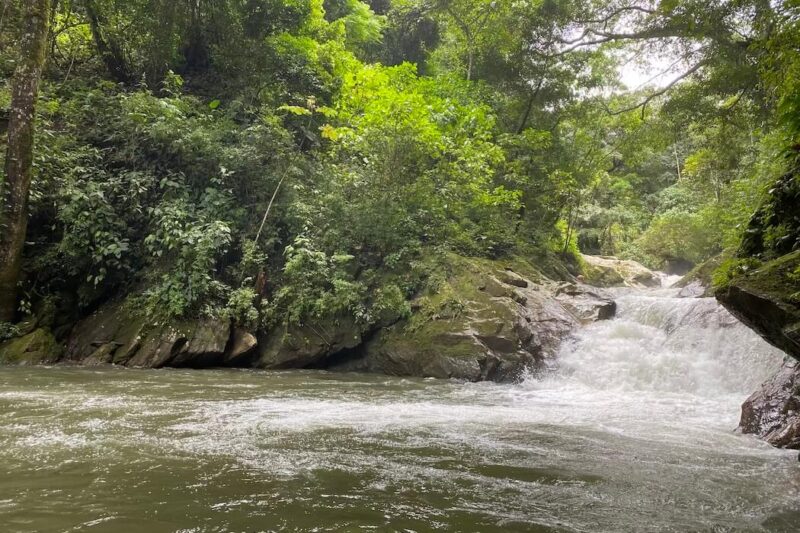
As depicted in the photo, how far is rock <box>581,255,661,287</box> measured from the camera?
20172mm

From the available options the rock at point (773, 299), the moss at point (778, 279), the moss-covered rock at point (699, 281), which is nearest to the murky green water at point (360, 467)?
the rock at point (773, 299)

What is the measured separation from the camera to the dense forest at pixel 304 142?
9.58m

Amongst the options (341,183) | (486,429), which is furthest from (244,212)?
(486,429)

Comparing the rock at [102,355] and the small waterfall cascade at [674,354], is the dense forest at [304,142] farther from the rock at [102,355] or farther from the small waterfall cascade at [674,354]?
the small waterfall cascade at [674,354]

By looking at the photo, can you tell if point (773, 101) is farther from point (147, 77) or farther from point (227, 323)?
point (147, 77)

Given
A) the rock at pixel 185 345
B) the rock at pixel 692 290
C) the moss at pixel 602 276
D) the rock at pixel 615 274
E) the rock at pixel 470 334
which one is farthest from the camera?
the rock at pixel 615 274

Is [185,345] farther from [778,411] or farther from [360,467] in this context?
[778,411]

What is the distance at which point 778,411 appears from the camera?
16.7 ft

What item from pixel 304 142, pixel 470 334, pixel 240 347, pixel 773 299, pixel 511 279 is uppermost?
pixel 304 142

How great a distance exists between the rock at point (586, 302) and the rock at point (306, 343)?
5.20m

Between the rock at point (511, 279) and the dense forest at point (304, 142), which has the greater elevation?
the dense forest at point (304, 142)

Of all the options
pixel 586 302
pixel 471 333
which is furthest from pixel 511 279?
pixel 471 333

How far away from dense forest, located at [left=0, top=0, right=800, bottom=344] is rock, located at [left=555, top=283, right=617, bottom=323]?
6.09 feet

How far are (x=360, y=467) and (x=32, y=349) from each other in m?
8.17
